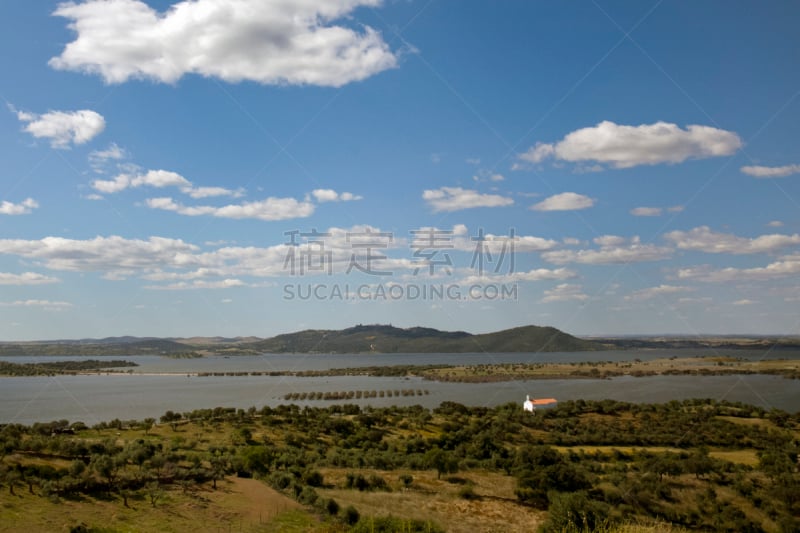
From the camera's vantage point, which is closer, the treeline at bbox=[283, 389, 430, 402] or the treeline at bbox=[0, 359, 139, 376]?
the treeline at bbox=[283, 389, 430, 402]

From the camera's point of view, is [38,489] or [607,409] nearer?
[38,489]

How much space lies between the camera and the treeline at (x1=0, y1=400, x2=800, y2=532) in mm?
22922


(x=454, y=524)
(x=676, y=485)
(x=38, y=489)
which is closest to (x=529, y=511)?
(x=454, y=524)

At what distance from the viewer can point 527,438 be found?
44.3m

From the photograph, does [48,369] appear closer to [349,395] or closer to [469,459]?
[349,395]

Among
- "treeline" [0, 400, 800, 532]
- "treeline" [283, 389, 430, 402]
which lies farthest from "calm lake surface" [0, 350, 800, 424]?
"treeline" [0, 400, 800, 532]

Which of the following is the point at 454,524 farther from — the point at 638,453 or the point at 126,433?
the point at 126,433

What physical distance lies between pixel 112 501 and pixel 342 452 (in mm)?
17372

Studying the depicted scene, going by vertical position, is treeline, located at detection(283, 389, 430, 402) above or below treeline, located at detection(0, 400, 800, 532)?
below

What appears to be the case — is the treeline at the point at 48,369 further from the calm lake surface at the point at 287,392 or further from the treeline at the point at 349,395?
the treeline at the point at 349,395

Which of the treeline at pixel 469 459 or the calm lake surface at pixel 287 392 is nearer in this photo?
the treeline at pixel 469 459

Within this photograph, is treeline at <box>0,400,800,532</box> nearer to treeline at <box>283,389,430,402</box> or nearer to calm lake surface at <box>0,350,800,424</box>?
calm lake surface at <box>0,350,800,424</box>

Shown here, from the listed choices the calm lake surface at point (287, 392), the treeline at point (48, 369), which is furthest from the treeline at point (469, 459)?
the treeline at point (48, 369)

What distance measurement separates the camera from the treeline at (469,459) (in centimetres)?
2292
